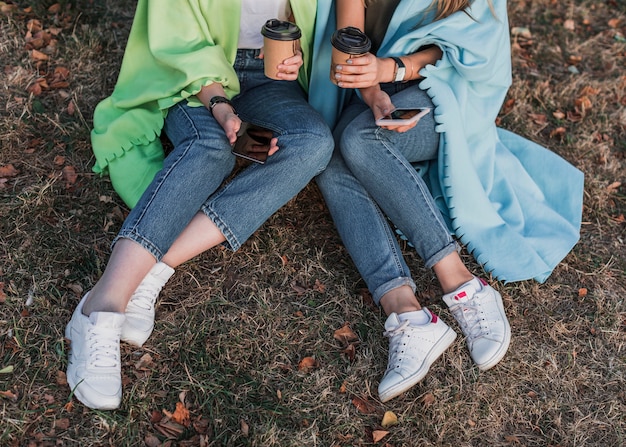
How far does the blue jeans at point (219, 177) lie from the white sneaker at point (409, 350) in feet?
2.43

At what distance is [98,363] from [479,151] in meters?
2.00

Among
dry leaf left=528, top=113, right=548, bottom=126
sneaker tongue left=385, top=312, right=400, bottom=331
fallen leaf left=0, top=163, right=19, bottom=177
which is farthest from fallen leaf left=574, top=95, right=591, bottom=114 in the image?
fallen leaf left=0, top=163, right=19, bottom=177

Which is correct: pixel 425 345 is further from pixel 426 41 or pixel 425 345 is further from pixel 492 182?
pixel 426 41

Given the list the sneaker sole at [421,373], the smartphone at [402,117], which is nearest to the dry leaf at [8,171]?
the smartphone at [402,117]

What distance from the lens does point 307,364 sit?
298 centimetres

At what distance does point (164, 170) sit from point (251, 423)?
108 cm

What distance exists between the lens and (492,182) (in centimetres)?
343

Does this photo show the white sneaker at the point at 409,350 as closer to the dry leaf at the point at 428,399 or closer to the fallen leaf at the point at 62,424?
the dry leaf at the point at 428,399

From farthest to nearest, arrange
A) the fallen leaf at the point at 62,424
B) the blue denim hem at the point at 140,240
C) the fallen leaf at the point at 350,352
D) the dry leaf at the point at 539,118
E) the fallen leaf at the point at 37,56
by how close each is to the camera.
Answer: the dry leaf at the point at 539,118 < the fallen leaf at the point at 37,56 < the fallen leaf at the point at 350,352 < the blue denim hem at the point at 140,240 < the fallen leaf at the point at 62,424

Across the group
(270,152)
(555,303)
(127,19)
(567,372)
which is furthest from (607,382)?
(127,19)

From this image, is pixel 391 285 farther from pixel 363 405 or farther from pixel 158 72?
pixel 158 72

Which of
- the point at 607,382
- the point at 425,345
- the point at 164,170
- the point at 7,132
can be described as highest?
the point at 164,170

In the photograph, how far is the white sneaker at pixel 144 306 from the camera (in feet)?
9.34

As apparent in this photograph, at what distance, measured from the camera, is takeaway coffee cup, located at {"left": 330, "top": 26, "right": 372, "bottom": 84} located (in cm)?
286
